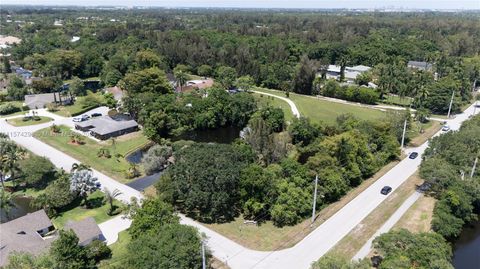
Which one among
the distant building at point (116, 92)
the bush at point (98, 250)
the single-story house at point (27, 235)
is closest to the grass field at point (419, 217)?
the bush at point (98, 250)

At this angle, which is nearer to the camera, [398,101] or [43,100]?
[43,100]

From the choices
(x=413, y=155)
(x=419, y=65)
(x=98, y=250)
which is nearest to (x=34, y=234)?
(x=98, y=250)

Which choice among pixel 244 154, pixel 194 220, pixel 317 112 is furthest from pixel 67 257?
pixel 317 112

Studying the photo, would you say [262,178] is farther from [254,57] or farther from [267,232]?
[254,57]

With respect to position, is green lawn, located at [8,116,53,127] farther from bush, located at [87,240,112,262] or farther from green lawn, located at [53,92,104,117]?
bush, located at [87,240,112,262]

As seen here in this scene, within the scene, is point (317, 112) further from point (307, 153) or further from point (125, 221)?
point (125, 221)

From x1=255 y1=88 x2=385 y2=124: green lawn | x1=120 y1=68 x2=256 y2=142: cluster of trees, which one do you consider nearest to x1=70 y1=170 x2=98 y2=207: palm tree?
x1=120 y1=68 x2=256 y2=142: cluster of trees

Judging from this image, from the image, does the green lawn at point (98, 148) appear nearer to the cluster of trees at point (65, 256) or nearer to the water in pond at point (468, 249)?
the cluster of trees at point (65, 256)
